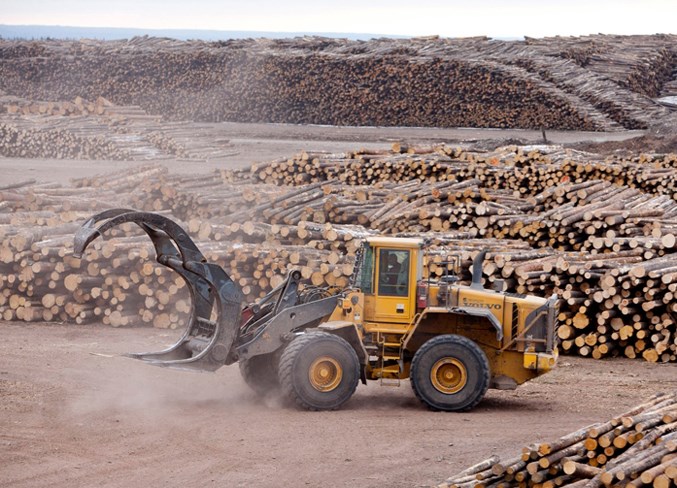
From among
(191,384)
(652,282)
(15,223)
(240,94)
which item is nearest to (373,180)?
(15,223)

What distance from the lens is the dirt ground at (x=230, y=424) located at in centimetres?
1040

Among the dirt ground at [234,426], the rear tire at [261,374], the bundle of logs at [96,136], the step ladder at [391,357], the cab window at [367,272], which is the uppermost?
the bundle of logs at [96,136]

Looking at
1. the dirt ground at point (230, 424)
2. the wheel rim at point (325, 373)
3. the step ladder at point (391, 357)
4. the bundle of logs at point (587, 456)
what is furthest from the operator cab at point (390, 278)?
the bundle of logs at point (587, 456)

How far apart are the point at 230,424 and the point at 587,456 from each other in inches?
181

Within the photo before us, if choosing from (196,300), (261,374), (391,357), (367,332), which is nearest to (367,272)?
(367,332)

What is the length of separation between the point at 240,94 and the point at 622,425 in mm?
46595

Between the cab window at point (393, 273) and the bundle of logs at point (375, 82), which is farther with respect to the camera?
the bundle of logs at point (375, 82)

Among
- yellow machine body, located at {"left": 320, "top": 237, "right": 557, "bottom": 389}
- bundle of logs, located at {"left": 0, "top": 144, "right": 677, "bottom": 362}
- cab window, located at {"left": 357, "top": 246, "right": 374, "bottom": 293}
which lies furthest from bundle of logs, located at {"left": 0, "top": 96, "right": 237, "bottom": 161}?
yellow machine body, located at {"left": 320, "top": 237, "right": 557, "bottom": 389}

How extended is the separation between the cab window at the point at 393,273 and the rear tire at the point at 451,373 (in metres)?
0.74

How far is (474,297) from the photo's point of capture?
43.2ft

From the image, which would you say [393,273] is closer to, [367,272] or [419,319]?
[367,272]

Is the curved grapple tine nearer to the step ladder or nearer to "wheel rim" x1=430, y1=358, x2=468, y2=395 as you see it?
the step ladder

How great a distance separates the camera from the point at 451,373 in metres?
12.7

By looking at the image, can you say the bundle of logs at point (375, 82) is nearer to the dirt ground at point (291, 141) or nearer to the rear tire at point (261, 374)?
the dirt ground at point (291, 141)
